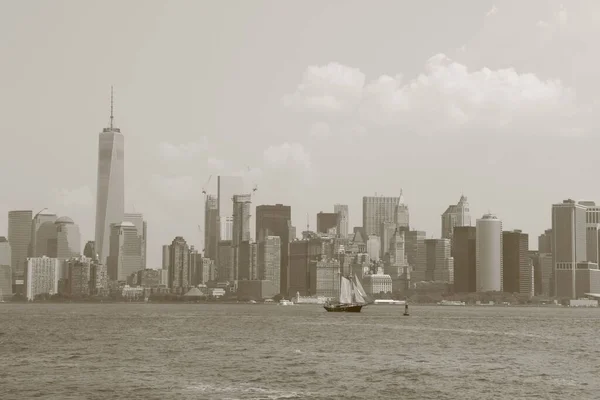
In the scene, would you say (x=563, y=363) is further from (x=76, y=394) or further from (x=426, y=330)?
(x=426, y=330)

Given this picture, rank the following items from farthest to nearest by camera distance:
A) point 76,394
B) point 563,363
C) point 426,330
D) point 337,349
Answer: point 426,330 < point 337,349 < point 563,363 < point 76,394

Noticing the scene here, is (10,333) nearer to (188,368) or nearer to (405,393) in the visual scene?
(188,368)

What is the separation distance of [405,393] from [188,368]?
25157mm

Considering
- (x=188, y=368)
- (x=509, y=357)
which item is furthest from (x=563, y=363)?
(x=188, y=368)

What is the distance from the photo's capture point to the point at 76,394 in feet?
263

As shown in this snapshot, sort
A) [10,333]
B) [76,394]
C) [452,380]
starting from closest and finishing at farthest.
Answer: [76,394], [452,380], [10,333]

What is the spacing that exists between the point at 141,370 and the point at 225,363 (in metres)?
10.8

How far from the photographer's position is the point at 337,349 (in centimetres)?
12388

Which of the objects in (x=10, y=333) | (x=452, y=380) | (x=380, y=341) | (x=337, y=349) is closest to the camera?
(x=452, y=380)

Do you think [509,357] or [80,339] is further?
[80,339]

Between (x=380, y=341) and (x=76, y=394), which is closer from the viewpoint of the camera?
(x=76, y=394)

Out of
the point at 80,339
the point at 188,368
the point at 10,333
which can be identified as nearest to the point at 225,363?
the point at 188,368

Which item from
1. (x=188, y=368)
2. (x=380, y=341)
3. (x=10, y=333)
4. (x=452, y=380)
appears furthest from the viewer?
(x=10, y=333)

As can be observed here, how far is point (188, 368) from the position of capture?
9825 cm
